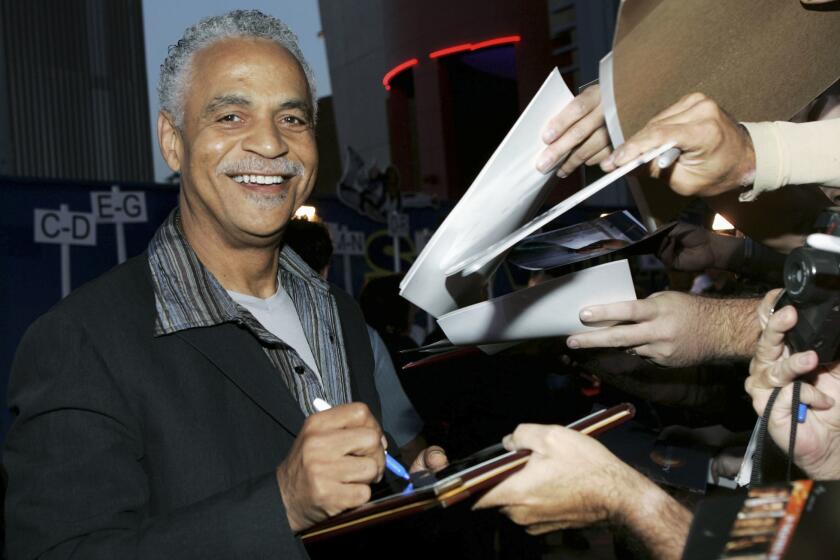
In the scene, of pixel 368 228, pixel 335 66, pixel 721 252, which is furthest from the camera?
pixel 335 66

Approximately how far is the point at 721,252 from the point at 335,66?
27.2 m

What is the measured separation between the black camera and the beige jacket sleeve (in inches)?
5.9

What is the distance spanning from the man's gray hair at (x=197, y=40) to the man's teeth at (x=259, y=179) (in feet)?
0.69

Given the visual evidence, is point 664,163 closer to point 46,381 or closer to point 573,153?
point 573,153

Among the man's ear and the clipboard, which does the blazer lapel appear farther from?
the man's ear

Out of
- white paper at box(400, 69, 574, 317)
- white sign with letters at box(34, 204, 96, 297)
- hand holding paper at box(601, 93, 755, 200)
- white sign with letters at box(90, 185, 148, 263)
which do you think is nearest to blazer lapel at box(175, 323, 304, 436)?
white paper at box(400, 69, 574, 317)

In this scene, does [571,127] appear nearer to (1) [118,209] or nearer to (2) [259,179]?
(2) [259,179]

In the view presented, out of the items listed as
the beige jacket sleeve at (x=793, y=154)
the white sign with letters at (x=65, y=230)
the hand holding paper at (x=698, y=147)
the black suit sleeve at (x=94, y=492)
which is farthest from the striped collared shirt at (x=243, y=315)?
the white sign with letters at (x=65, y=230)

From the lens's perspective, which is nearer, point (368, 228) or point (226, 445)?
point (226, 445)

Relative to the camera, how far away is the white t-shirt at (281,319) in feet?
6.24

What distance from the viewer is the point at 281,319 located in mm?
1966

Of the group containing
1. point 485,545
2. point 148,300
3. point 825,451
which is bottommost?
point 485,545

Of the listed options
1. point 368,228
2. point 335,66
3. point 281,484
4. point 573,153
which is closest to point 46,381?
point 281,484

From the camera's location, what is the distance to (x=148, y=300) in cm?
163
